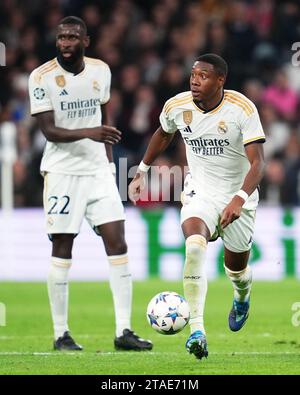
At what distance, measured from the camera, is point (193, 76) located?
8609mm

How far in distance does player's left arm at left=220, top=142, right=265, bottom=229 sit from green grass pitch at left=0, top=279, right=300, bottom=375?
103 centimetres

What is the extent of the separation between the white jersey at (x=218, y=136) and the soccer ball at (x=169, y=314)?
95cm

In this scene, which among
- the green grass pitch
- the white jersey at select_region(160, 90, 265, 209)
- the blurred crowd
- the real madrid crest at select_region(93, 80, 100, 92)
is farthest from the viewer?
the blurred crowd

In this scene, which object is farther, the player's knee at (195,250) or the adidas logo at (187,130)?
the adidas logo at (187,130)

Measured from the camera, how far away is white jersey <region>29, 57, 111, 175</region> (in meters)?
9.50

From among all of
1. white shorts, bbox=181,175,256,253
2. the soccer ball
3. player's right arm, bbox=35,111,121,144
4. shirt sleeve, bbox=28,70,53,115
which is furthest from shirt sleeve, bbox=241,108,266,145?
shirt sleeve, bbox=28,70,53,115

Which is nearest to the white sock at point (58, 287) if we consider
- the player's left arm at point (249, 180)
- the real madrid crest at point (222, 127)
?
the real madrid crest at point (222, 127)

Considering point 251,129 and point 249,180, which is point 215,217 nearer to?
point 249,180

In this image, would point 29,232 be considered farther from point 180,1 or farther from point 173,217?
point 180,1

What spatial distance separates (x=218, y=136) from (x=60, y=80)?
1.52 metres

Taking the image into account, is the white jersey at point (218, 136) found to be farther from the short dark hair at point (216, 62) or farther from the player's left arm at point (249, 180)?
the short dark hair at point (216, 62)

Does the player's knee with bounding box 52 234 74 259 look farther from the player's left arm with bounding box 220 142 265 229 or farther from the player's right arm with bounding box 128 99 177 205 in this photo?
the player's left arm with bounding box 220 142 265 229

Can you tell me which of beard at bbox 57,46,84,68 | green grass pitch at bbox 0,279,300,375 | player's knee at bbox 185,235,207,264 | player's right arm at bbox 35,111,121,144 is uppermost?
beard at bbox 57,46,84,68

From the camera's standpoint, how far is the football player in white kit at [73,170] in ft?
30.9
